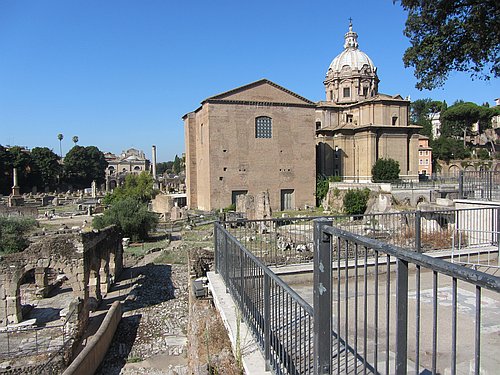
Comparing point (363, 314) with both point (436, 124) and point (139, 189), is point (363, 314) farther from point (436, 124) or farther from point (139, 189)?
point (436, 124)

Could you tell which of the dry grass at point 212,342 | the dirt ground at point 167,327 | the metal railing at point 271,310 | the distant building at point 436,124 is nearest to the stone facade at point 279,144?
the dirt ground at point 167,327

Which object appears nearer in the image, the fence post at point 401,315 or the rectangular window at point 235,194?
the fence post at point 401,315

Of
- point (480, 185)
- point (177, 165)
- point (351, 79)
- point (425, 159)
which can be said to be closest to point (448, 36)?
point (480, 185)

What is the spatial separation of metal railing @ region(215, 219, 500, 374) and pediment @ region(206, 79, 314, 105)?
26.6 meters

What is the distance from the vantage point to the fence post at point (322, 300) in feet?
6.84

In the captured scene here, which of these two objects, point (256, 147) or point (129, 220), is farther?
point (256, 147)

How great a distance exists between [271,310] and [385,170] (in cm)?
3317

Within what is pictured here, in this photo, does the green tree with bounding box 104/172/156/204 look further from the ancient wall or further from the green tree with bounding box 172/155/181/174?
the green tree with bounding box 172/155/181/174

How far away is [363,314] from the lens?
3.29 m

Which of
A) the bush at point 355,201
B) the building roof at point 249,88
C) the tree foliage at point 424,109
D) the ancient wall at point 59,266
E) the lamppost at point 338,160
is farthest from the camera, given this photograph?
→ the tree foliage at point 424,109

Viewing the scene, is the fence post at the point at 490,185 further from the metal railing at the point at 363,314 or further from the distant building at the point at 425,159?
the distant building at the point at 425,159

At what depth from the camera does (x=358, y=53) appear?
147 ft

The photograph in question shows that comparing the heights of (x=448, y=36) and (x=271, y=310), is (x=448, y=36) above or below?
above

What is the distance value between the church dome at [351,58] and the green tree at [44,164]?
4441cm
